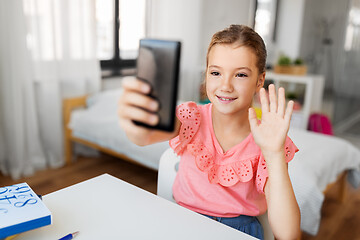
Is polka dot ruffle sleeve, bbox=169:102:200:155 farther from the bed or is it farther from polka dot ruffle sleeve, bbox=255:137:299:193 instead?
the bed

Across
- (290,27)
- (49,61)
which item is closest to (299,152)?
(49,61)

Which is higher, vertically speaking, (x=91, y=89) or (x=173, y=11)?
(x=173, y=11)

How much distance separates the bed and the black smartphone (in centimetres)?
64

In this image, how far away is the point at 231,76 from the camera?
422 mm

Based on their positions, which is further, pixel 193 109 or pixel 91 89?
pixel 91 89

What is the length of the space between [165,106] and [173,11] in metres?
0.53

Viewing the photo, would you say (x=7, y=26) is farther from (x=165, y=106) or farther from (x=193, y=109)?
(x=165, y=106)

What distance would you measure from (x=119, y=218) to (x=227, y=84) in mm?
→ 248

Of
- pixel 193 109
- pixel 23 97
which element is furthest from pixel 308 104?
pixel 193 109

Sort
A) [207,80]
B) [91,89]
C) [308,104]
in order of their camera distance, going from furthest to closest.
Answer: [308,104] < [91,89] < [207,80]

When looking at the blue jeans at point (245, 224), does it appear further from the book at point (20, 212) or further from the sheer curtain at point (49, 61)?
the sheer curtain at point (49, 61)

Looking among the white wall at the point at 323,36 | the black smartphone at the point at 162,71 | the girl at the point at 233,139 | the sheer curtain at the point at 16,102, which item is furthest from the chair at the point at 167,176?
the white wall at the point at 323,36

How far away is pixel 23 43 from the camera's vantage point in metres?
1.53

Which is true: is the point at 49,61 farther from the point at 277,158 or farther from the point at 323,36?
the point at 323,36
